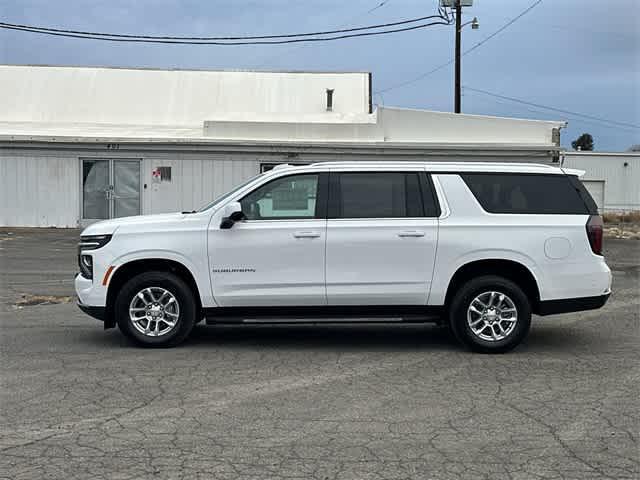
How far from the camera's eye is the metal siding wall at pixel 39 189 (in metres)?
24.3

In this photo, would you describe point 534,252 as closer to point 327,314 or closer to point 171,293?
point 327,314

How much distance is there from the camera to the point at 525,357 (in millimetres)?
8242

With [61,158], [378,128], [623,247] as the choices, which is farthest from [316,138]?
[623,247]

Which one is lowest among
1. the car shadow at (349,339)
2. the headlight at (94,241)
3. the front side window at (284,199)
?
the car shadow at (349,339)

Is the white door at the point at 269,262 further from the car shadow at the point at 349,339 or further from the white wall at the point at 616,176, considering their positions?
the white wall at the point at 616,176

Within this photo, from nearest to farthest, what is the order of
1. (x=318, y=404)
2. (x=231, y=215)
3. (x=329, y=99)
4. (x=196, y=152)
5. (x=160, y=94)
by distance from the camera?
(x=318, y=404)
(x=231, y=215)
(x=196, y=152)
(x=329, y=99)
(x=160, y=94)

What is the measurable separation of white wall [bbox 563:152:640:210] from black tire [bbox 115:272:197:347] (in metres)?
42.0

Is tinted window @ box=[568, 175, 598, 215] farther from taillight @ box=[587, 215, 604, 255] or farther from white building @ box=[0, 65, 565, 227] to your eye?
white building @ box=[0, 65, 565, 227]

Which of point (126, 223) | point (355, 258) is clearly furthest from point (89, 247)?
point (355, 258)

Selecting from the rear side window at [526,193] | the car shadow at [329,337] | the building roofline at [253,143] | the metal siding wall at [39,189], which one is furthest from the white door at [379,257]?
the metal siding wall at [39,189]

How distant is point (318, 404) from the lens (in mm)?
6359

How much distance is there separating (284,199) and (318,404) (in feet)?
8.98

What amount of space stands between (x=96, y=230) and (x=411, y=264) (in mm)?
3330

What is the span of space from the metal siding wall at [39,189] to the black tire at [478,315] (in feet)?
60.8
